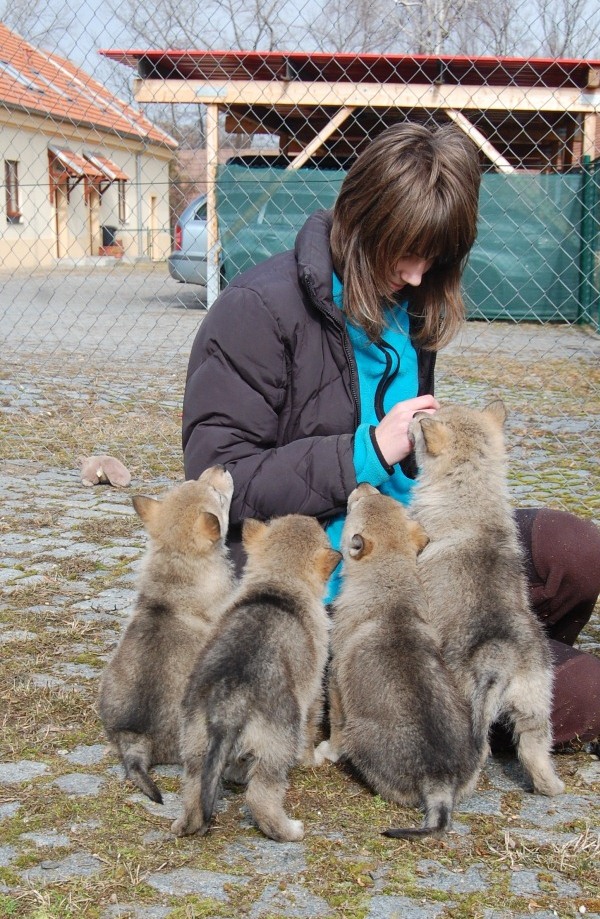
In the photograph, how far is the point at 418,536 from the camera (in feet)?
12.1

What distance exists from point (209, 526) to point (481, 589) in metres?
1.04

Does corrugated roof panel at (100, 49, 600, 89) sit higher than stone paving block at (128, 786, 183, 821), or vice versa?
corrugated roof panel at (100, 49, 600, 89)

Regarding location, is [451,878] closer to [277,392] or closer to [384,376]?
[277,392]

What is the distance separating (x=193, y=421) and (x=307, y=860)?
1726mm

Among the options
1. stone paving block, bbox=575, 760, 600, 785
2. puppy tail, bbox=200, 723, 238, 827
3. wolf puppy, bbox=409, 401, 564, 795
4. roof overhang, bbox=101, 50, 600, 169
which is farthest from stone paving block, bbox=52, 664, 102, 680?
roof overhang, bbox=101, 50, 600, 169

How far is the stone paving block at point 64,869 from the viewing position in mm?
2783

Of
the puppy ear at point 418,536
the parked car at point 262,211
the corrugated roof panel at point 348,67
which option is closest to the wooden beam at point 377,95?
the corrugated roof panel at point 348,67

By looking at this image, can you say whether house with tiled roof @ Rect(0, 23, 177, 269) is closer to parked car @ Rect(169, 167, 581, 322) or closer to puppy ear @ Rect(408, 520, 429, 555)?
parked car @ Rect(169, 167, 581, 322)

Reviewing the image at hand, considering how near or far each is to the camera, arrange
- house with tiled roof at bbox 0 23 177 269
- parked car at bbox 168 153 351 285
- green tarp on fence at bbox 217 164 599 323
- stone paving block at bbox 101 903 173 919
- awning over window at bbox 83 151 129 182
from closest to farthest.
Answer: stone paving block at bbox 101 903 173 919 < parked car at bbox 168 153 351 285 < green tarp on fence at bbox 217 164 599 323 < house with tiled roof at bbox 0 23 177 269 < awning over window at bbox 83 151 129 182

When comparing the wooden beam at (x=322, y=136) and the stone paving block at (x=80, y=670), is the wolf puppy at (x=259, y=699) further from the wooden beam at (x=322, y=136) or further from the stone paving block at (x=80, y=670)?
the wooden beam at (x=322, y=136)

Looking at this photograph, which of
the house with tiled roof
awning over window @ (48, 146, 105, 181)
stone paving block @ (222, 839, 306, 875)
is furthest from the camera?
awning over window @ (48, 146, 105, 181)

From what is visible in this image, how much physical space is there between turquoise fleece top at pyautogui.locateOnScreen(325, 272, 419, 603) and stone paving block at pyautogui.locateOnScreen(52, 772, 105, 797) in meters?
1.09

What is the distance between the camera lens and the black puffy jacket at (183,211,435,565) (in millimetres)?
3779

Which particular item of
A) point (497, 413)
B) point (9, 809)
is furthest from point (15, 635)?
point (497, 413)
